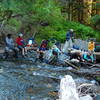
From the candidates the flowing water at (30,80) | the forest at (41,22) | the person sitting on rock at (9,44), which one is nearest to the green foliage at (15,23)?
the forest at (41,22)

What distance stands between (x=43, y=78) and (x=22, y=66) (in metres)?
3.27

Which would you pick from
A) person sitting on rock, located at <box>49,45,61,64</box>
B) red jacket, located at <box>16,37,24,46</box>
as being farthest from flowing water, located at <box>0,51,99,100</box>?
red jacket, located at <box>16,37,24,46</box>

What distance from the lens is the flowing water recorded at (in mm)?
9004

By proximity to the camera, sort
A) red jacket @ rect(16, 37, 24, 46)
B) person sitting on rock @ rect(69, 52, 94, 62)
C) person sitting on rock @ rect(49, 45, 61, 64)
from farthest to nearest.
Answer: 1. red jacket @ rect(16, 37, 24, 46)
2. person sitting on rock @ rect(49, 45, 61, 64)
3. person sitting on rock @ rect(69, 52, 94, 62)

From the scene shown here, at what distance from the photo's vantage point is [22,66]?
47.8 feet

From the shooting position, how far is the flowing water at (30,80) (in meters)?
9.00

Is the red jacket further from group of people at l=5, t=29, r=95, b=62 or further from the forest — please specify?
the forest

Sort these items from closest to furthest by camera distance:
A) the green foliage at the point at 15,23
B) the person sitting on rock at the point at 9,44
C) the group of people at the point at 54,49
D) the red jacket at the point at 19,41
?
the group of people at the point at 54,49 → the person sitting on rock at the point at 9,44 → the red jacket at the point at 19,41 → the green foliage at the point at 15,23

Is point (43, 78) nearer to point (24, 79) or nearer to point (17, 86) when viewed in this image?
point (24, 79)

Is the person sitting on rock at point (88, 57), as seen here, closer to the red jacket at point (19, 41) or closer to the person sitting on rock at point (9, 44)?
the red jacket at point (19, 41)

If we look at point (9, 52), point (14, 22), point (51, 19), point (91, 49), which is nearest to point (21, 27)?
point (14, 22)

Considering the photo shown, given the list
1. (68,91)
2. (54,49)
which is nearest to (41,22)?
(54,49)

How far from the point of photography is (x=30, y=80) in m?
11.1

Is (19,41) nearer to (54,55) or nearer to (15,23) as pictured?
(54,55)
